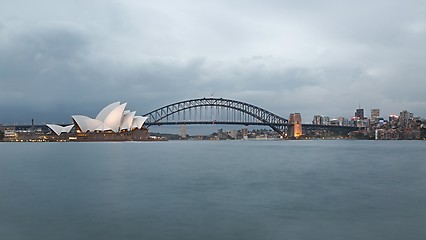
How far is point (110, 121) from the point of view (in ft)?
329

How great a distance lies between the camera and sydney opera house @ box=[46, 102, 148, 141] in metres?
99.2

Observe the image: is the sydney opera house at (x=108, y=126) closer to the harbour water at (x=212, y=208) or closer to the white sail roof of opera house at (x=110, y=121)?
the white sail roof of opera house at (x=110, y=121)

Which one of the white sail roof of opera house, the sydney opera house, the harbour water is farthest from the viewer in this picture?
the sydney opera house

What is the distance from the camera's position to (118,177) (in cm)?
2097

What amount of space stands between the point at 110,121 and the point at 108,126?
2.12m

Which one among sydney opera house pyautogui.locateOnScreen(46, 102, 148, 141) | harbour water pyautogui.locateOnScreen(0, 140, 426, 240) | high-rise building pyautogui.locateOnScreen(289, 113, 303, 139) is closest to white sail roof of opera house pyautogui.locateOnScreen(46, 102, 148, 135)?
sydney opera house pyautogui.locateOnScreen(46, 102, 148, 141)

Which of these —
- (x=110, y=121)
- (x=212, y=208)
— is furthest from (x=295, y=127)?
(x=212, y=208)

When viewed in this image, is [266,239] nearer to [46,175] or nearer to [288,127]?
[46,175]

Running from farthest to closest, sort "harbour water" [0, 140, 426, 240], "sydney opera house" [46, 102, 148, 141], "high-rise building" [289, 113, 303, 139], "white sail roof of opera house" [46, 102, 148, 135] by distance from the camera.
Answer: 1. "high-rise building" [289, 113, 303, 139]
2. "sydney opera house" [46, 102, 148, 141]
3. "white sail roof of opera house" [46, 102, 148, 135]
4. "harbour water" [0, 140, 426, 240]

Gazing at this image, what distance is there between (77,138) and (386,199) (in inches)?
4105

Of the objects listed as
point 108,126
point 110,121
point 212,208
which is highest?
point 110,121

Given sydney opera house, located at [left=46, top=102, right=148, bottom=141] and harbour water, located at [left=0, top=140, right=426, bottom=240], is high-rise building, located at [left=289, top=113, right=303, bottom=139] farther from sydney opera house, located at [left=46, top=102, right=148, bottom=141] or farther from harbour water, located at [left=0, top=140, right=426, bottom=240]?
harbour water, located at [left=0, top=140, right=426, bottom=240]

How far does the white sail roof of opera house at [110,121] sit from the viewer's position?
9819 centimetres

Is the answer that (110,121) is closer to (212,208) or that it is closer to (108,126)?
(108,126)
